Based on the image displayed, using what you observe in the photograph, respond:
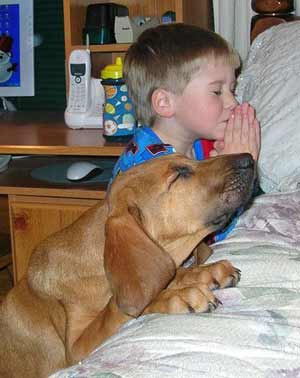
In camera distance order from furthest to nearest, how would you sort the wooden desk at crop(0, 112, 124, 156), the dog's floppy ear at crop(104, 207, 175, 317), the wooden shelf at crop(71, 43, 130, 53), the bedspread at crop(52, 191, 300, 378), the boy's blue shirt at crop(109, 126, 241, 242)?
the wooden shelf at crop(71, 43, 130, 53), the wooden desk at crop(0, 112, 124, 156), the boy's blue shirt at crop(109, 126, 241, 242), the dog's floppy ear at crop(104, 207, 175, 317), the bedspread at crop(52, 191, 300, 378)

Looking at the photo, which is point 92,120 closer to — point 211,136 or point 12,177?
point 12,177

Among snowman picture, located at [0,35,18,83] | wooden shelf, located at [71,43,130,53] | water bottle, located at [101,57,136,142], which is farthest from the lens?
snowman picture, located at [0,35,18,83]

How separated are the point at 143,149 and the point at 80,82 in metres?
0.76

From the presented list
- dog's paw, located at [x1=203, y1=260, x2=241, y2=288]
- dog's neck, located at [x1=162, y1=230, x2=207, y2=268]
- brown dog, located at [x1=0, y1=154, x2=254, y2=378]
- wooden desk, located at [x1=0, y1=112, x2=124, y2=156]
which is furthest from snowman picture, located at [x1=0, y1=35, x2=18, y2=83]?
dog's paw, located at [x1=203, y1=260, x2=241, y2=288]

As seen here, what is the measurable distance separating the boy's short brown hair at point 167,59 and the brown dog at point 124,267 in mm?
418

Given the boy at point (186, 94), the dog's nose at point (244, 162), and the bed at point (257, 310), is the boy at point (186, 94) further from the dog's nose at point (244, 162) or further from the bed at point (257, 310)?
the dog's nose at point (244, 162)

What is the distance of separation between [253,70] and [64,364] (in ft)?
3.24

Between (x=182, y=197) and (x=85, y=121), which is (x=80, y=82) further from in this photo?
(x=182, y=197)

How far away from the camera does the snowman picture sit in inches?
113

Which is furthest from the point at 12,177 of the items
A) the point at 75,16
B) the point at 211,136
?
the point at 211,136

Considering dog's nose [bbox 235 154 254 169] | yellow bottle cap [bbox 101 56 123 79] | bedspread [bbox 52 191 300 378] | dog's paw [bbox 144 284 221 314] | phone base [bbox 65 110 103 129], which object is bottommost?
dog's paw [bbox 144 284 221 314]

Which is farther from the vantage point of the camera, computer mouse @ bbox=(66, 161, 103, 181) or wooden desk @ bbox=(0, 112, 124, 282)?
computer mouse @ bbox=(66, 161, 103, 181)

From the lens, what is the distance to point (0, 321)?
1521 mm

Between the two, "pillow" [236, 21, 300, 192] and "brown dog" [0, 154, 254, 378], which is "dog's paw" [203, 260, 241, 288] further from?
"pillow" [236, 21, 300, 192]
